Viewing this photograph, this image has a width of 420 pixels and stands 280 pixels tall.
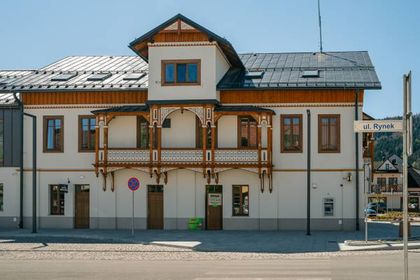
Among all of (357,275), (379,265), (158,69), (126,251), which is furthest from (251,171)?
(357,275)

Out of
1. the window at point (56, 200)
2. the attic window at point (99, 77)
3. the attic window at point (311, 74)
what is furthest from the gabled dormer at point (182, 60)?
the window at point (56, 200)

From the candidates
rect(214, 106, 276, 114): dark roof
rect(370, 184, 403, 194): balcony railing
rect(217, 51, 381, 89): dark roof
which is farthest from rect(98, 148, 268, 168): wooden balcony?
rect(370, 184, 403, 194): balcony railing

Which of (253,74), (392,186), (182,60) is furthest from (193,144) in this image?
(392,186)

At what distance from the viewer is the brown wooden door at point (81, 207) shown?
36875 mm

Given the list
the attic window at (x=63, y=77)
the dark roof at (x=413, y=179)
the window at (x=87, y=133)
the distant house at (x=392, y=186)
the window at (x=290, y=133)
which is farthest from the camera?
the dark roof at (x=413, y=179)

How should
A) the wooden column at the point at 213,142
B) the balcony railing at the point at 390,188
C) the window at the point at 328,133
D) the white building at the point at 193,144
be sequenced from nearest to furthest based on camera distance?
the wooden column at the point at 213,142
the white building at the point at 193,144
the window at the point at 328,133
the balcony railing at the point at 390,188

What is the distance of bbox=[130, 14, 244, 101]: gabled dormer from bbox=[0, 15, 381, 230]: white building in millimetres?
50

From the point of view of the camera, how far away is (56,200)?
37281 mm

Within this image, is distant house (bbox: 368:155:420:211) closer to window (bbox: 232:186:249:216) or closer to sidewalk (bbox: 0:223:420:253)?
window (bbox: 232:186:249:216)

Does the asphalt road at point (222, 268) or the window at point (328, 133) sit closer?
the asphalt road at point (222, 268)

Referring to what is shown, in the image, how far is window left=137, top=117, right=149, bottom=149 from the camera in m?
36.2

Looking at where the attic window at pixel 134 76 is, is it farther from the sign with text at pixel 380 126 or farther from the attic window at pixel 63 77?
the sign with text at pixel 380 126

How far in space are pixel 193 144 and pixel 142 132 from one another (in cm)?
283

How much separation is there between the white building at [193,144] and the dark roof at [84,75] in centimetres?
17
